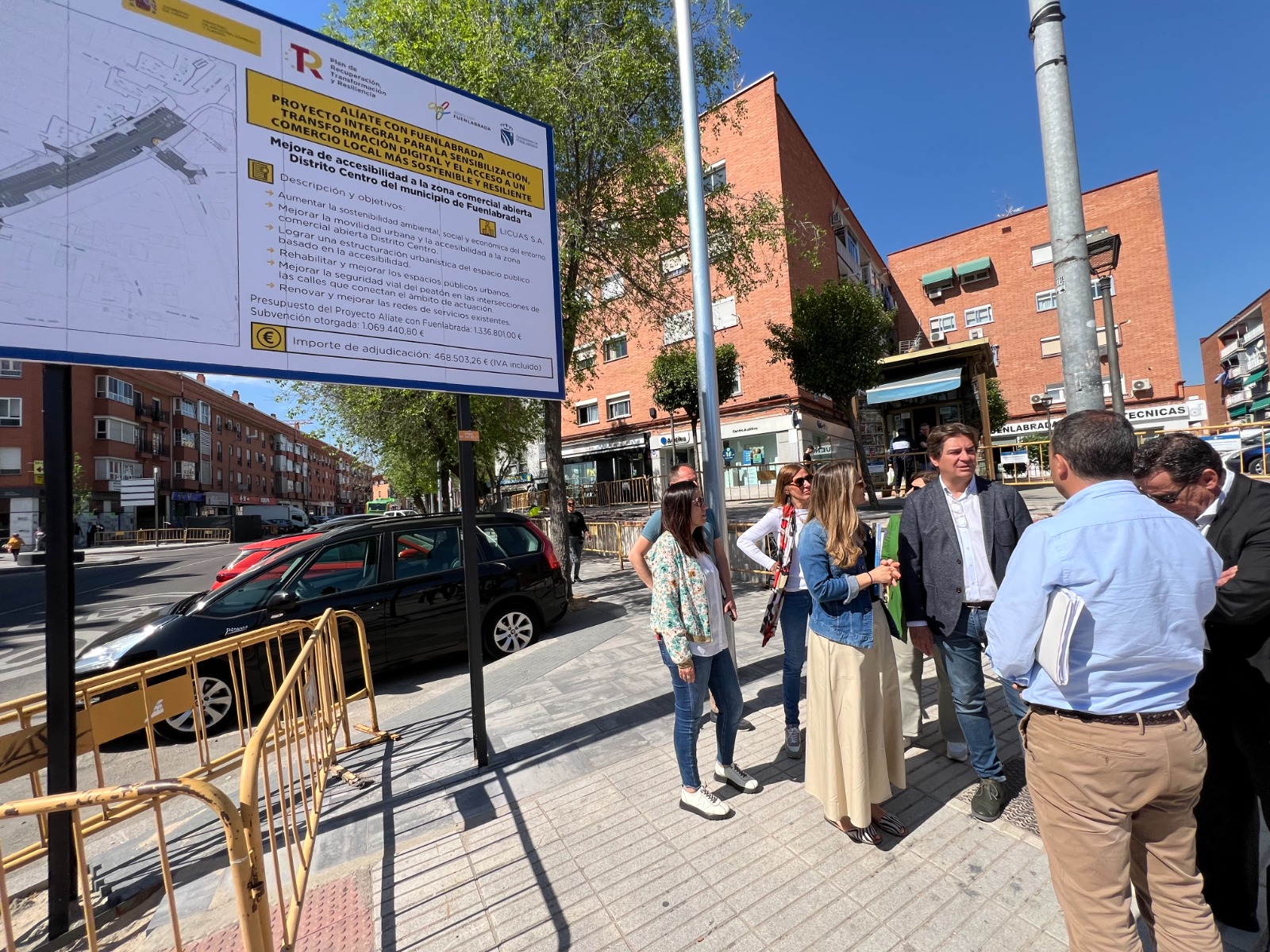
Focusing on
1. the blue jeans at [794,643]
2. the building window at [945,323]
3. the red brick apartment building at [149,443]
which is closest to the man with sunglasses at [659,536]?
the blue jeans at [794,643]

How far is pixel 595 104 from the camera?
7.77 meters

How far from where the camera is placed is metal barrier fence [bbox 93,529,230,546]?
3594cm

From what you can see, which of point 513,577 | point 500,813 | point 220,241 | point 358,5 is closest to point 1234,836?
point 500,813

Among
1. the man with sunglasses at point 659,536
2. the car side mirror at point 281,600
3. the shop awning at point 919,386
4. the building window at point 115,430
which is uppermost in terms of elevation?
the building window at point 115,430

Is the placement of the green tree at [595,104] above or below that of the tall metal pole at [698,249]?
above

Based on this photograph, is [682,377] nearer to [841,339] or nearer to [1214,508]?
[841,339]

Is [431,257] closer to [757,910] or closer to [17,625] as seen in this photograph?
[757,910]

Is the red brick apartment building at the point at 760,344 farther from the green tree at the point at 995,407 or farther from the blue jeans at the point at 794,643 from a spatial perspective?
the blue jeans at the point at 794,643

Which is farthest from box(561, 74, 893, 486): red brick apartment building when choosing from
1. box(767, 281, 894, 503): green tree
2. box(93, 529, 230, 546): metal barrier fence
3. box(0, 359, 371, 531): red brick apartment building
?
box(93, 529, 230, 546): metal barrier fence

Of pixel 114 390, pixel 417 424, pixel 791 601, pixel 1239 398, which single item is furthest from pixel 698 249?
pixel 1239 398

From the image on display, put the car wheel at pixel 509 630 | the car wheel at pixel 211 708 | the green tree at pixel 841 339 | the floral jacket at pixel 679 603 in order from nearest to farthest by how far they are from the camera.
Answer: the floral jacket at pixel 679 603, the car wheel at pixel 211 708, the car wheel at pixel 509 630, the green tree at pixel 841 339

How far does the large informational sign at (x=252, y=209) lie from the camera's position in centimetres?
237

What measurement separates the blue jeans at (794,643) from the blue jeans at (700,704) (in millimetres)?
570

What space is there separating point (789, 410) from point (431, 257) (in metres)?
18.7
